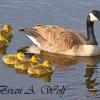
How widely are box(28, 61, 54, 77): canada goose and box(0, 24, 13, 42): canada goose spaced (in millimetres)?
2030

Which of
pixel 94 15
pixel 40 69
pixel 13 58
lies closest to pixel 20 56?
pixel 13 58

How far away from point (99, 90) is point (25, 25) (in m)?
4.12

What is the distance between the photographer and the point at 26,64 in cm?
1297

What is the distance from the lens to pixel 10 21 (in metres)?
15.6

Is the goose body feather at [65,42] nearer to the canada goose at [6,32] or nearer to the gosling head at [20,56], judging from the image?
the canada goose at [6,32]

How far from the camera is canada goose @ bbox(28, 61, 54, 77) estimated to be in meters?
12.7

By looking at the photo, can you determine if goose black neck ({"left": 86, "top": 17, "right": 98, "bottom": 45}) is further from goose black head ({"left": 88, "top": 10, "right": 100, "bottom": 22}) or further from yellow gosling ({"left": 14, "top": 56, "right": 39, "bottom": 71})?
yellow gosling ({"left": 14, "top": 56, "right": 39, "bottom": 71})

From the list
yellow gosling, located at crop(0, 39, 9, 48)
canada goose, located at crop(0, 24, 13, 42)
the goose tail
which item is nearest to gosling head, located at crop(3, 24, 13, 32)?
canada goose, located at crop(0, 24, 13, 42)

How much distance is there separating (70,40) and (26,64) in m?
1.63

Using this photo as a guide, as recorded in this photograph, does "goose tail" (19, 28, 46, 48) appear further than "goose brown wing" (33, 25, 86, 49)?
Yes

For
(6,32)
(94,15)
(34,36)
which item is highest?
(94,15)

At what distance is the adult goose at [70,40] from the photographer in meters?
14.1

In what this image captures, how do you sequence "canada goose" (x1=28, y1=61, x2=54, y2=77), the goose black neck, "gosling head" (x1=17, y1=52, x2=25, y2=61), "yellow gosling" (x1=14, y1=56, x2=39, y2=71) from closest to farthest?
"canada goose" (x1=28, y1=61, x2=54, y2=77), "yellow gosling" (x1=14, y1=56, x2=39, y2=71), "gosling head" (x1=17, y1=52, x2=25, y2=61), the goose black neck

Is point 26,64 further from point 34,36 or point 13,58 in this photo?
point 34,36
